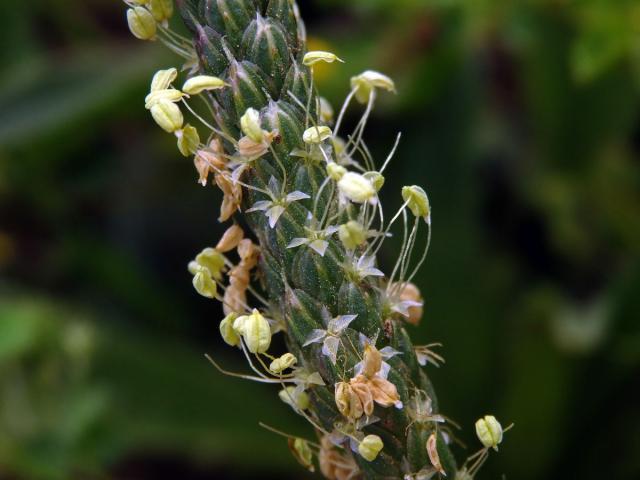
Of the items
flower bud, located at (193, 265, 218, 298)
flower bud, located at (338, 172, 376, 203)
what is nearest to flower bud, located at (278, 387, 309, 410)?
flower bud, located at (193, 265, 218, 298)

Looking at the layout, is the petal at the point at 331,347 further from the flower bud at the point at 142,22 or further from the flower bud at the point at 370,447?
the flower bud at the point at 142,22

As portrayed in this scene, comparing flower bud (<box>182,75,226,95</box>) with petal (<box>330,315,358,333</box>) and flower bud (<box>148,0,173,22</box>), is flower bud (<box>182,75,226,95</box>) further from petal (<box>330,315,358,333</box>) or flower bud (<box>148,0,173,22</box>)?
petal (<box>330,315,358,333</box>)

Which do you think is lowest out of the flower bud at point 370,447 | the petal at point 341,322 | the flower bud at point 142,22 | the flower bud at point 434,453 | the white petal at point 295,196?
the flower bud at point 434,453

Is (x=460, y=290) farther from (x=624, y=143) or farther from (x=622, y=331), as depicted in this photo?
(x=624, y=143)

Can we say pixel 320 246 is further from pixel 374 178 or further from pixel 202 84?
pixel 202 84

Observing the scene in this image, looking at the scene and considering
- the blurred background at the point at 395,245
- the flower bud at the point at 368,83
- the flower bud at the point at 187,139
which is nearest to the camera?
the flower bud at the point at 187,139

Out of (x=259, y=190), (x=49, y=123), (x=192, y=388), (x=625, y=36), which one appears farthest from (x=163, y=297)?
(x=259, y=190)

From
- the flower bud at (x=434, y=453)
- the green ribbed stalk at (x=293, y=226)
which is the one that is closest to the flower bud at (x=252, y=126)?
the green ribbed stalk at (x=293, y=226)
